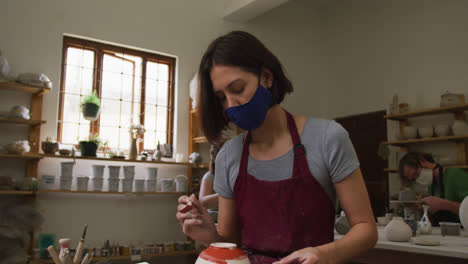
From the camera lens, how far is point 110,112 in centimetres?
475

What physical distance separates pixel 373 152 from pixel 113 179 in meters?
3.90

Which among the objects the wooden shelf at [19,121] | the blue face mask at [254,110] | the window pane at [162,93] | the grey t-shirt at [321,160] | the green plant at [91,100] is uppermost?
the window pane at [162,93]

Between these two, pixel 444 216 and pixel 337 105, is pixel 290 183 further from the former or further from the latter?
pixel 337 105

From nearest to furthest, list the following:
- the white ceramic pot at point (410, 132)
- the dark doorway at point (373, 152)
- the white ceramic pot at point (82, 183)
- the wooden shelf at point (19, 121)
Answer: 1. the wooden shelf at point (19, 121)
2. the white ceramic pot at point (82, 183)
3. the white ceramic pot at point (410, 132)
4. the dark doorway at point (373, 152)

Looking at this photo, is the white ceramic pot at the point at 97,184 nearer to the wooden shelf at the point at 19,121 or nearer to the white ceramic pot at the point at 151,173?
the white ceramic pot at the point at 151,173

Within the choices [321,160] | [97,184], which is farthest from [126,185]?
[321,160]

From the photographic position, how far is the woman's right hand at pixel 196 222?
1.08 meters

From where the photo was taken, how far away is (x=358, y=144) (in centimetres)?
612

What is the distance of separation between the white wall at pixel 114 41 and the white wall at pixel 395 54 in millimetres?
1403

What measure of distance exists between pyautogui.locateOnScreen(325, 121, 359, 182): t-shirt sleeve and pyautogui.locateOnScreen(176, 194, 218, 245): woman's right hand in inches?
15.1

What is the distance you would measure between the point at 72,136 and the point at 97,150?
329 millimetres

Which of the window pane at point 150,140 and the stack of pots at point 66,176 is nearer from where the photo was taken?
the stack of pots at point 66,176

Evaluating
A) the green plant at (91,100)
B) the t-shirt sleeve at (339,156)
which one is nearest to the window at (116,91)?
the green plant at (91,100)

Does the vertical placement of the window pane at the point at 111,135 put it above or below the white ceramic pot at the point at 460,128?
below
